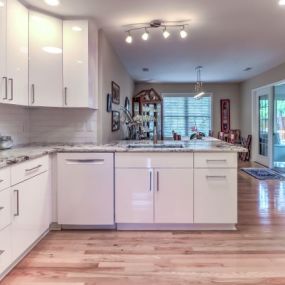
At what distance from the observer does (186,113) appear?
9.61m

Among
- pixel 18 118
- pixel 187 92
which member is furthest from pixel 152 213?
pixel 187 92

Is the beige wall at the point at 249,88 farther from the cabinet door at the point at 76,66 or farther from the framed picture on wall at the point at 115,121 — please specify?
the cabinet door at the point at 76,66

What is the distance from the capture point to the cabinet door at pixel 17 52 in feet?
9.10

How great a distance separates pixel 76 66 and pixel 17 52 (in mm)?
650

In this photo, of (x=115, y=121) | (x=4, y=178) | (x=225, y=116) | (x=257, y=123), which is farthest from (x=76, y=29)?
(x=225, y=116)

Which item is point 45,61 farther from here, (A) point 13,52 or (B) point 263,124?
(B) point 263,124

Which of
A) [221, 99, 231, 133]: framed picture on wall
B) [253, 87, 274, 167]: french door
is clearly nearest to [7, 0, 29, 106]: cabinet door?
[253, 87, 274, 167]: french door

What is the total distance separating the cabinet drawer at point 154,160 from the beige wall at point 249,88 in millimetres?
4374

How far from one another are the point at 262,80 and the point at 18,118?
599 centimetres

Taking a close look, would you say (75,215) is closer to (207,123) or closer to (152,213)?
(152,213)

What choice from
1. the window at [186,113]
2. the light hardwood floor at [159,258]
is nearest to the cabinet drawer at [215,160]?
the light hardwood floor at [159,258]

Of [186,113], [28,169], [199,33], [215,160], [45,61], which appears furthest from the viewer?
[186,113]

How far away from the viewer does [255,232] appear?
10.4 feet

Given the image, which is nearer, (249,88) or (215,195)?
(215,195)
